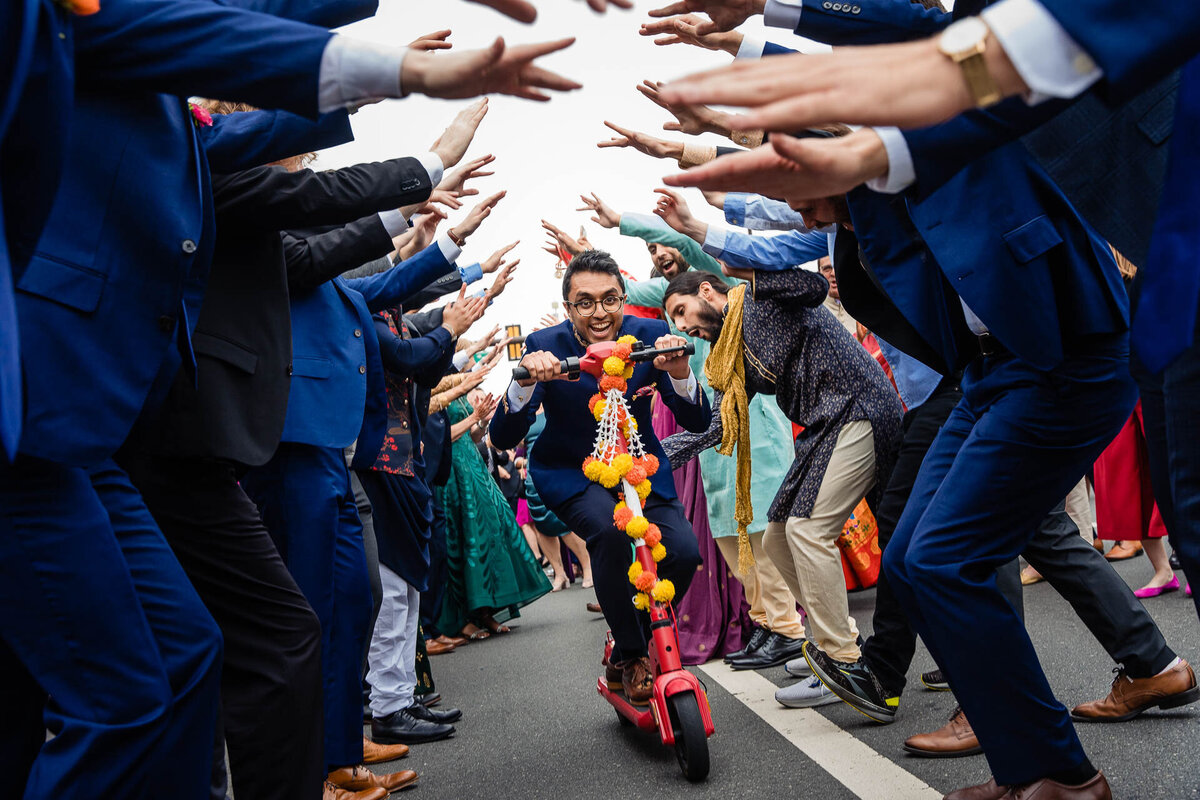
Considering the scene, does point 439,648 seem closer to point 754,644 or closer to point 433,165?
point 754,644

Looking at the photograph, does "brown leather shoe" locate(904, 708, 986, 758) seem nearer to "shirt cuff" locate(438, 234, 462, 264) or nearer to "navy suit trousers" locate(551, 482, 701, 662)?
"navy suit trousers" locate(551, 482, 701, 662)

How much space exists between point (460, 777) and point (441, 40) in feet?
8.31

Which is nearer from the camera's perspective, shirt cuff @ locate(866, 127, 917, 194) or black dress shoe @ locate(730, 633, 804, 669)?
shirt cuff @ locate(866, 127, 917, 194)

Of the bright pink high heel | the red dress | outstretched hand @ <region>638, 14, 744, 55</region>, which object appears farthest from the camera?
the red dress

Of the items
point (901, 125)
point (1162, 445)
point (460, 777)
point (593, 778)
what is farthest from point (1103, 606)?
point (901, 125)

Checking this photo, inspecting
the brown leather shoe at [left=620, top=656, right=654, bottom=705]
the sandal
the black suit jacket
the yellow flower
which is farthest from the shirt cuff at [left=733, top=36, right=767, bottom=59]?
the sandal

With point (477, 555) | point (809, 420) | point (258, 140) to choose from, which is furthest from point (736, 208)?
point (477, 555)

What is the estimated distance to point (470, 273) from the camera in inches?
242

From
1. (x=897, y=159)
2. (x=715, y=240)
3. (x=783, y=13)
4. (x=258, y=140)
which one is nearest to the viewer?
(x=897, y=159)

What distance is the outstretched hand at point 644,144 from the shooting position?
3730mm

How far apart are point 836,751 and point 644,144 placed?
2.30m

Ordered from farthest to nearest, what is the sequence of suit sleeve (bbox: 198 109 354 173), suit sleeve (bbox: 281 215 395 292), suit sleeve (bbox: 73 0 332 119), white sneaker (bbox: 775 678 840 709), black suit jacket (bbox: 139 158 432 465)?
white sneaker (bbox: 775 678 840 709) → suit sleeve (bbox: 281 215 395 292) → suit sleeve (bbox: 198 109 354 173) → black suit jacket (bbox: 139 158 432 465) → suit sleeve (bbox: 73 0 332 119)

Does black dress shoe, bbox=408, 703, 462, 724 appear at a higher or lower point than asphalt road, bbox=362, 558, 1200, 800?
lower

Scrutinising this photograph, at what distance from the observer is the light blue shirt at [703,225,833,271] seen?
14.4 feet
